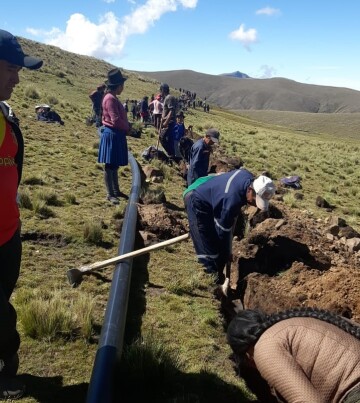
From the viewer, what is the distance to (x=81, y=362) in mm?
4273

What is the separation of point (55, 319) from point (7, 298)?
1.04 meters

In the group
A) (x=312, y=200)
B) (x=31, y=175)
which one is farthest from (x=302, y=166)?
(x=31, y=175)

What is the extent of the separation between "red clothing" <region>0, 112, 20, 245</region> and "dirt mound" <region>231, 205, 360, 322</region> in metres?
3.28

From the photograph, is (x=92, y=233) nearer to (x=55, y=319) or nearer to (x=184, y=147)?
(x=55, y=319)

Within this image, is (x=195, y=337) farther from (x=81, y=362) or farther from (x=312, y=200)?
(x=312, y=200)

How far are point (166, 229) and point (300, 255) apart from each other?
7.57ft

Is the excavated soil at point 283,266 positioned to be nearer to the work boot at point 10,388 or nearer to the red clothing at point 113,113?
the red clothing at point 113,113

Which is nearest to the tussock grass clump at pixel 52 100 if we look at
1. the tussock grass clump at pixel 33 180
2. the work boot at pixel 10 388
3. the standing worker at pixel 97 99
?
the standing worker at pixel 97 99

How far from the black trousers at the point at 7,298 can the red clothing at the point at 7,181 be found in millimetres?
107

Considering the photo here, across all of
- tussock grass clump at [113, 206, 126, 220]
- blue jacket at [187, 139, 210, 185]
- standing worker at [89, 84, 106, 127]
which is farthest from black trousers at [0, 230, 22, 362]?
standing worker at [89, 84, 106, 127]

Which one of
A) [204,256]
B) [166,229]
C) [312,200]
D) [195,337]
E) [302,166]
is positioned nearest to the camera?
[195,337]

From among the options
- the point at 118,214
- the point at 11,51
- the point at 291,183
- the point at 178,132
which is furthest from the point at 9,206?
the point at 291,183

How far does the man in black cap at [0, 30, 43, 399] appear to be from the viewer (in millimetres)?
3275

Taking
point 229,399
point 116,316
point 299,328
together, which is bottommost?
point 229,399
